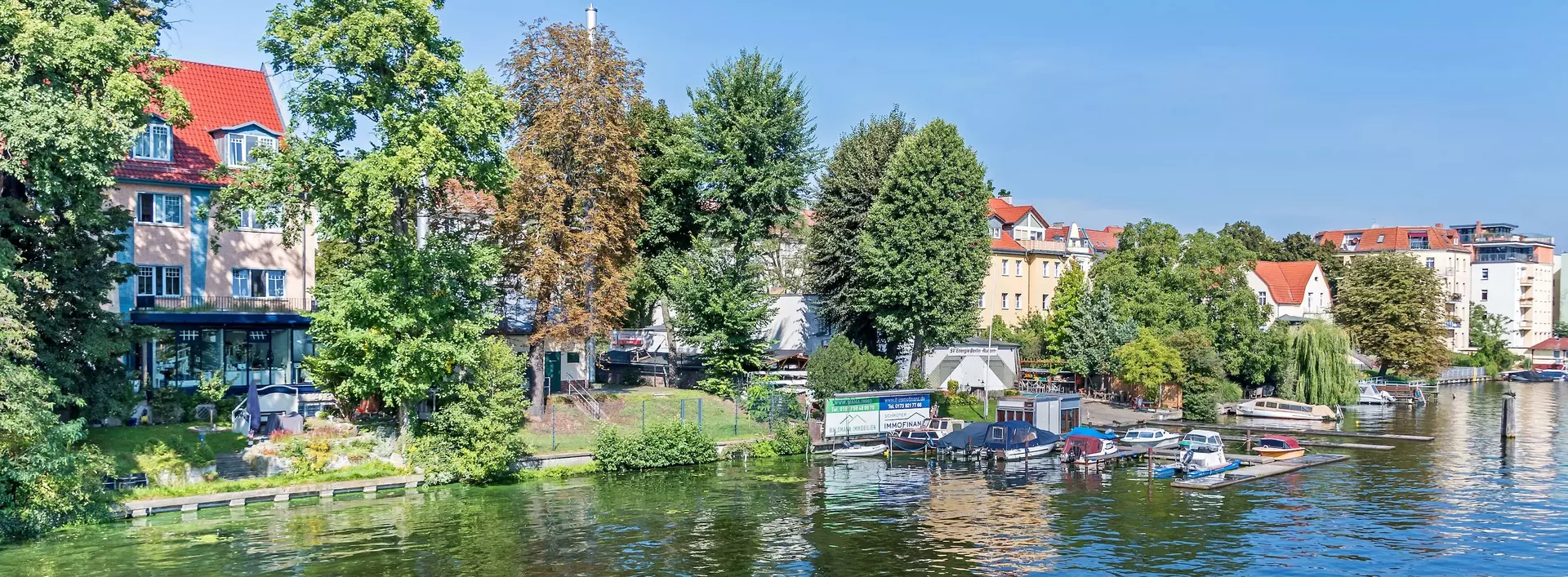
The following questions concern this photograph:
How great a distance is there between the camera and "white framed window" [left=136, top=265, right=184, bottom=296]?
49.6 meters

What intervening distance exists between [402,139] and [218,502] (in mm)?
13906

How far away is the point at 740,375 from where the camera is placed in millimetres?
59625

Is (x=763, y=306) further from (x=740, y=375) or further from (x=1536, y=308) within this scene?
(x=1536, y=308)

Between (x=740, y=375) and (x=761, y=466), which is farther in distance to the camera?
(x=740, y=375)

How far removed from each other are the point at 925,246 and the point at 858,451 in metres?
15.2

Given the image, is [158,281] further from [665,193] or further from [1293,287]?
[1293,287]

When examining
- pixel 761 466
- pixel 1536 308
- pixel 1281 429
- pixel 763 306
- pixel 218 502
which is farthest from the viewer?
pixel 1536 308

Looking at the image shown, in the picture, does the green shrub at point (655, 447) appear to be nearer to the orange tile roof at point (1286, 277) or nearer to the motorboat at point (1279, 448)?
the motorboat at point (1279, 448)

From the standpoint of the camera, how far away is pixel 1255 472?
47.7m

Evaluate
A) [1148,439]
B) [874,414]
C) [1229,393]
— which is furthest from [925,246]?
[1229,393]

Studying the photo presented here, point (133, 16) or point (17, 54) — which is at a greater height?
point (133, 16)

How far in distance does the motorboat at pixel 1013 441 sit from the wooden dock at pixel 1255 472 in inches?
307

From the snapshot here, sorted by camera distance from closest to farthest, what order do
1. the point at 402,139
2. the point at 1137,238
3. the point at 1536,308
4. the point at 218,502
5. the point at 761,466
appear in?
1. the point at 218,502
2. the point at 402,139
3. the point at 761,466
4. the point at 1137,238
5. the point at 1536,308

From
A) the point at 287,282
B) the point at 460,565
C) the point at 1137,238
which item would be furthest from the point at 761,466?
the point at 1137,238
